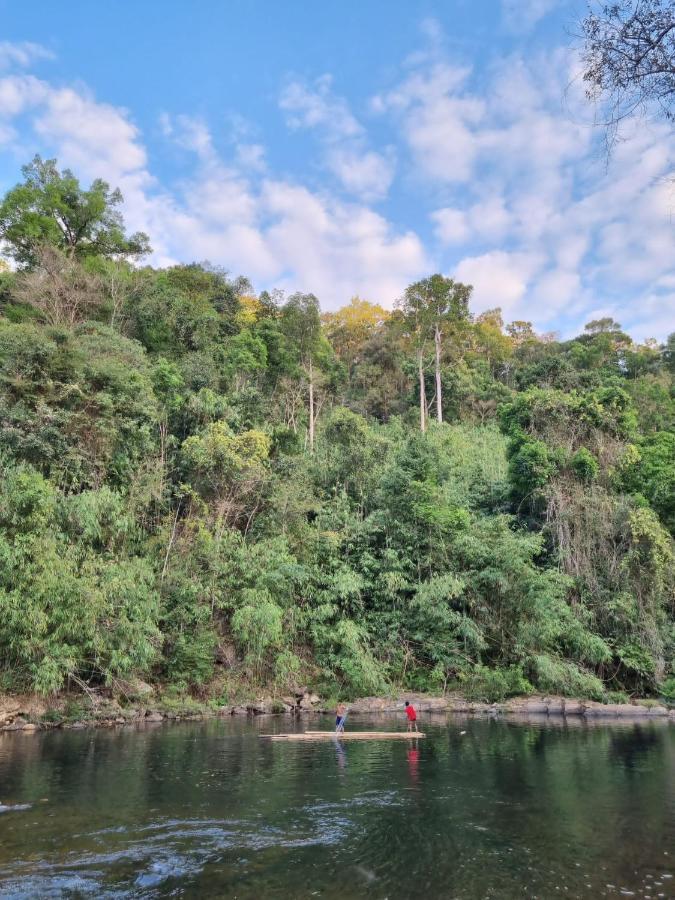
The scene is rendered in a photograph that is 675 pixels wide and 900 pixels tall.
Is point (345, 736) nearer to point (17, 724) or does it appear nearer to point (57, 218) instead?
point (17, 724)

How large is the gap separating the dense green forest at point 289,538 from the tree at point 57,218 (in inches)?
125

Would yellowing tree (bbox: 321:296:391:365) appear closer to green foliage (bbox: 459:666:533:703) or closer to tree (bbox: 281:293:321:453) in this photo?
tree (bbox: 281:293:321:453)

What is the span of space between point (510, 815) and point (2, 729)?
14.3m

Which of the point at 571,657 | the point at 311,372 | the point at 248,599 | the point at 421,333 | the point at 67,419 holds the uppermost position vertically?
the point at 421,333

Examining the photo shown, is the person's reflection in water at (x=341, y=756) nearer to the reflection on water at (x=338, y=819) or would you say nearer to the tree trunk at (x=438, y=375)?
the reflection on water at (x=338, y=819)

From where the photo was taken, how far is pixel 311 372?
34.4 m

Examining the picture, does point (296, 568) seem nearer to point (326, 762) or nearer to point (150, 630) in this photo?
point (150, 630)

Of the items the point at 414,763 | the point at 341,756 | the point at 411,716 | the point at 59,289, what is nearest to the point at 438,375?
the point at 59,289

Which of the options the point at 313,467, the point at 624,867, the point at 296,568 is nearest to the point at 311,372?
the point at 313,467

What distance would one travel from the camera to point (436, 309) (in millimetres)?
40219

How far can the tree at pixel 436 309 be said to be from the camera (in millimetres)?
39406

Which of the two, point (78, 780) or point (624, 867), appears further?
point (78, 780)

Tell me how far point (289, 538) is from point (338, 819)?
15.0 m

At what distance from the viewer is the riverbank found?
679 inches
